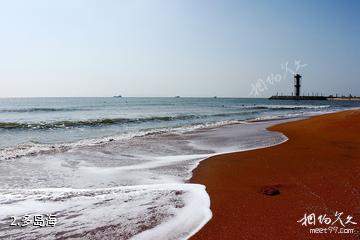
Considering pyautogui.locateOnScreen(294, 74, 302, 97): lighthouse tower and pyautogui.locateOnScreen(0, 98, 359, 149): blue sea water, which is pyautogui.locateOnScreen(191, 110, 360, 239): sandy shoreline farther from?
pyautogui.locateOnScreen(294, 74, 302, 97): lighthouse tower

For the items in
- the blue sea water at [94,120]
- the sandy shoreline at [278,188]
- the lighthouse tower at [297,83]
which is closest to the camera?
the sandy shoreline at [278,188]

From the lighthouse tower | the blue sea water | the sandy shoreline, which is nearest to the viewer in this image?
the sandy shoreline

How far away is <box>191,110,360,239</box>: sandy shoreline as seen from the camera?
434 centimetres

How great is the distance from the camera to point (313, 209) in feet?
16.2

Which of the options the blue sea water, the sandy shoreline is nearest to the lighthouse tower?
the blue sea water

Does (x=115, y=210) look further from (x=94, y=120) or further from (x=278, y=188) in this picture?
(x=94, y=120)

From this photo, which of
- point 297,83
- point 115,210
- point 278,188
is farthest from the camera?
point 297,83

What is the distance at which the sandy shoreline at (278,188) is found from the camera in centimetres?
434

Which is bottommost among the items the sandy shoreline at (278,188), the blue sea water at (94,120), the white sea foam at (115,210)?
the blue sea water at (94,120)

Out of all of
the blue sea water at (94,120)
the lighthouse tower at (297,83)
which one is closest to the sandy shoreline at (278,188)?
the blue sea water at (94,120)

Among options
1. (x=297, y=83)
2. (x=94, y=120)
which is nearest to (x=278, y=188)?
(x=94, y=120)

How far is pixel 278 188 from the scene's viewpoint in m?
6.20

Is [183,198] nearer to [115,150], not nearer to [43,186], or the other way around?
[43,186]

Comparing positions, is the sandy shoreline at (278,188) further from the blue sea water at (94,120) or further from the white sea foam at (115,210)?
the blue sea water at (94,120)
